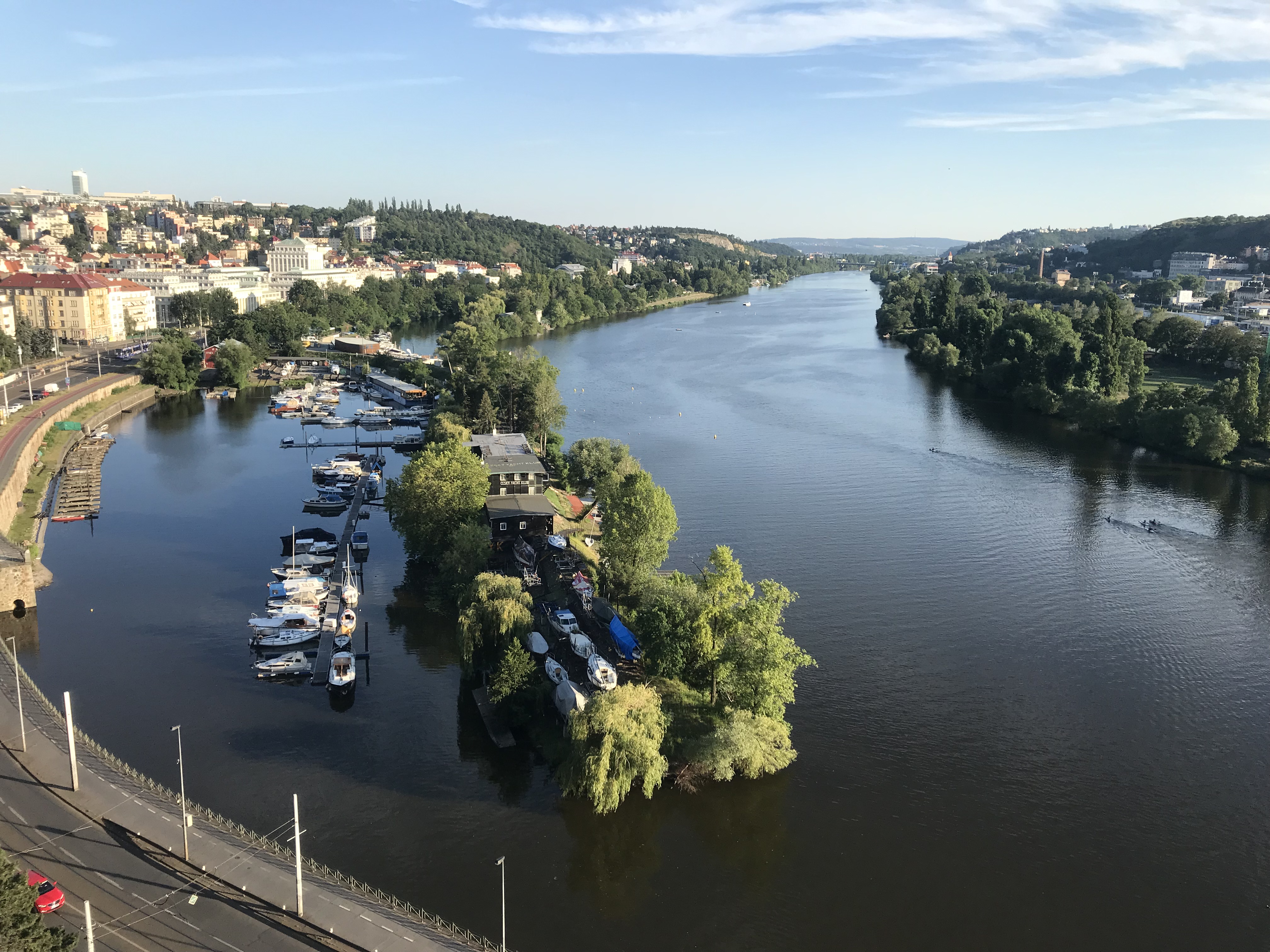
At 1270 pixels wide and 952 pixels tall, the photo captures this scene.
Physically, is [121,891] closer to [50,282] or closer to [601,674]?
[601,674]

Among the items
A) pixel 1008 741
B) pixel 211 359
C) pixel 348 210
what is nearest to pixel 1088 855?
pixel 1008 741

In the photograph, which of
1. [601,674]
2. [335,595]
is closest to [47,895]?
[601,674]

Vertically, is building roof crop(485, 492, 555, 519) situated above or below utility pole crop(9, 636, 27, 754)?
above

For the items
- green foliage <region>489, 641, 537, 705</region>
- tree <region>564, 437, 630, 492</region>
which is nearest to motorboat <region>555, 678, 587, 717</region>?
green foliage <region>489, 641, 537, 705</region>

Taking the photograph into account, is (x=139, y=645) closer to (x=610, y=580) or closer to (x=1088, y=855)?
(x=610, y=580)

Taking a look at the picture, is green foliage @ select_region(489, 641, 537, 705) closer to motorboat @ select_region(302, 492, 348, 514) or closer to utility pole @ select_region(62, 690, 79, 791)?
utility pole @ select_region(62, 690, 79, 791)

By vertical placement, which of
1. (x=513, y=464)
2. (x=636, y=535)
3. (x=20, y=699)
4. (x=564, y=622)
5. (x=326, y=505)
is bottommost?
(x=564, y=622)
